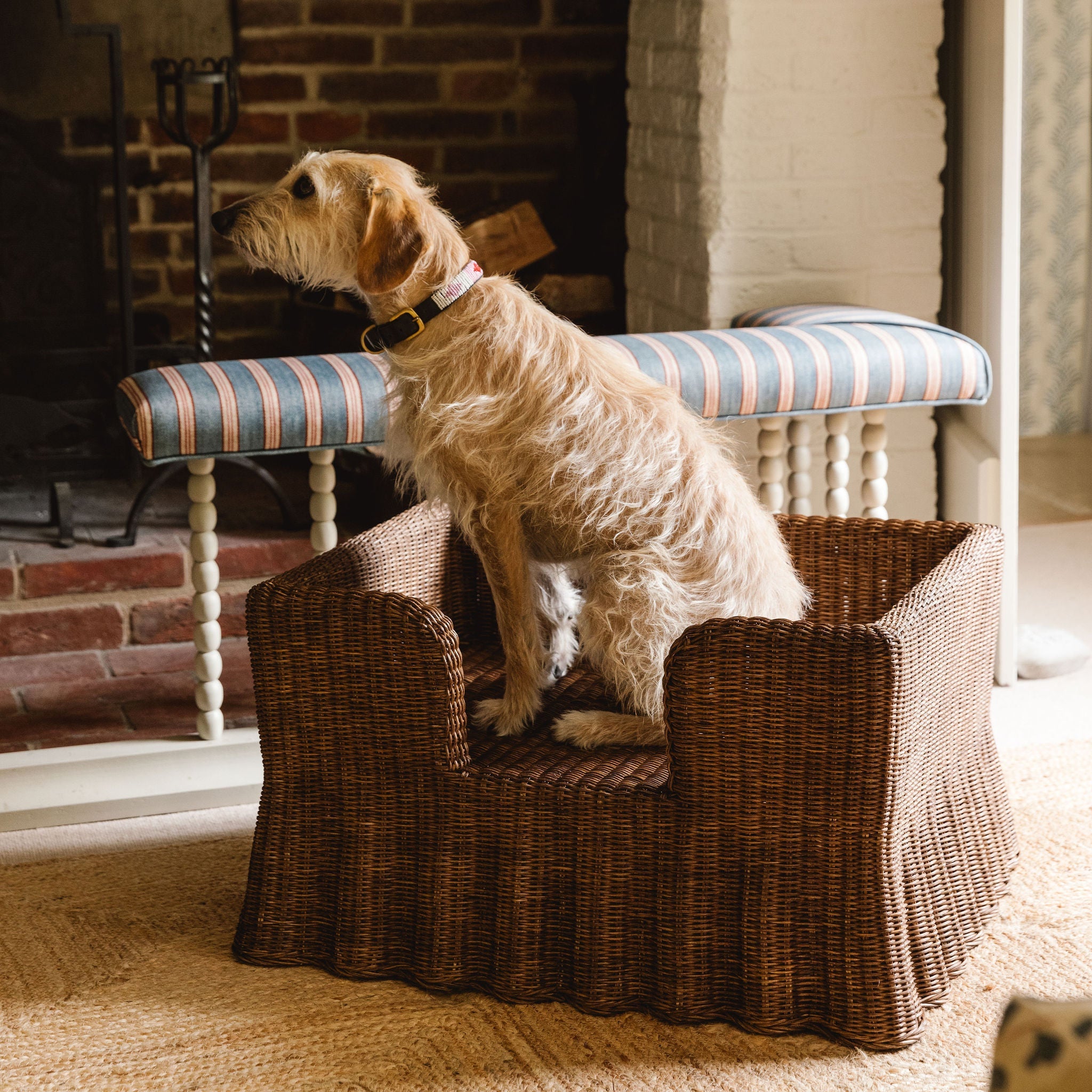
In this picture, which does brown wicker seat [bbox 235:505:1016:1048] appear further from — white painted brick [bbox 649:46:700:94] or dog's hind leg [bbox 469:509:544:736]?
white painted brick [bbox 649:46:700:94]

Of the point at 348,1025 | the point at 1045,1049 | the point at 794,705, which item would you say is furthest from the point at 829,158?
the point at 1045,1049

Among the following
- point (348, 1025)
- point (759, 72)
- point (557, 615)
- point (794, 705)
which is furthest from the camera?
point (759, 72)

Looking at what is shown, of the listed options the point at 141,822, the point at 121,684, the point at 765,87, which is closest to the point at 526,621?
the point at 141,822

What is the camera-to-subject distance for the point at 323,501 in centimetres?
247

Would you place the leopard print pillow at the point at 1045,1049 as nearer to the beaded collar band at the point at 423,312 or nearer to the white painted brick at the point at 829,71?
the beaded collar band at the point at 423,312

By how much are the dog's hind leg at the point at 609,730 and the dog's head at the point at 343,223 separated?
2.15ft

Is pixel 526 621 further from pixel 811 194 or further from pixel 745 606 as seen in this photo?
pixel 811 194

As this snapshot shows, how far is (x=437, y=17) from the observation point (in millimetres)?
3814

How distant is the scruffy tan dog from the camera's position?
1.87 metres

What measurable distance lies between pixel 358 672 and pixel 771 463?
3.72 feet

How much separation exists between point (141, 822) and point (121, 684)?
61 centimetres

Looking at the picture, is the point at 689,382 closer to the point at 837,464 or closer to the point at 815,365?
the point at 815,365

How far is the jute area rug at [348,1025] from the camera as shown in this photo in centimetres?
169

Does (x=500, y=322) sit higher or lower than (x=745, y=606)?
higher
